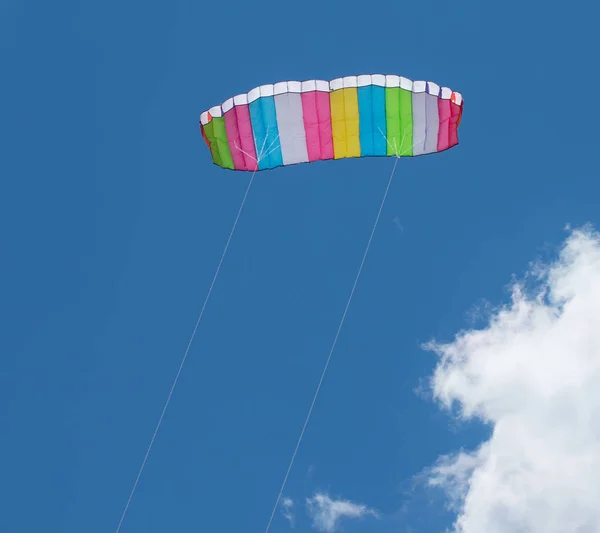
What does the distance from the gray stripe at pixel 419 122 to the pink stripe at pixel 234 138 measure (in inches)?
229

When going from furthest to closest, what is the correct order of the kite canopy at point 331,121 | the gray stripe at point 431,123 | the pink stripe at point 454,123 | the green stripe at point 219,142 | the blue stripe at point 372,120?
the green stripe at point 219,142, the pink stripe at point 454,123, the gray stripe at point 431,123, the blue stripe at point 372,120, the kite canopy at point 331,121

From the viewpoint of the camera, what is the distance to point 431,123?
32.1m

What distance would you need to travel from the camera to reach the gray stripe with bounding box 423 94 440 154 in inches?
1237

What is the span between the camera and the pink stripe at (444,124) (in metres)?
31.6

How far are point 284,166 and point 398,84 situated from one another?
5.04m

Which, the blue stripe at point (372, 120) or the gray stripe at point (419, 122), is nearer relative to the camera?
the blue stripe at point (372, 120)

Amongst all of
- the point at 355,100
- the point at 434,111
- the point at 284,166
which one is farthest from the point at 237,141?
the point at 434,111

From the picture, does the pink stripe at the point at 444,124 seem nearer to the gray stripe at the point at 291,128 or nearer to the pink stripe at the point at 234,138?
the gray stripe at the point at 291,128

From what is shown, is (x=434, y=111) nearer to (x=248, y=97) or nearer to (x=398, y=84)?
(x=398, y=84)

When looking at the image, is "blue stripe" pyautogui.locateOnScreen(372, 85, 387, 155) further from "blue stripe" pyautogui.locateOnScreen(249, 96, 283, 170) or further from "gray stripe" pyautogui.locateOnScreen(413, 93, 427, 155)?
"blue stripe" pyautogui.locateOnScreen(249, 96, 283, 170)

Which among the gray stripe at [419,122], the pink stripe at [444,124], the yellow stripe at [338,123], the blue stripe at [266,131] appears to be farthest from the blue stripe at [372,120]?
the blue stripe at [266,131]

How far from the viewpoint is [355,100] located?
103ft

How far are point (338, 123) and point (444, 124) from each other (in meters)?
3.48

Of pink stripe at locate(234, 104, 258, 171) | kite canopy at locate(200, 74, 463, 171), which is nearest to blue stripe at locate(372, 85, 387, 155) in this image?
kite canopy at locate(200, 74, 463, 171)
